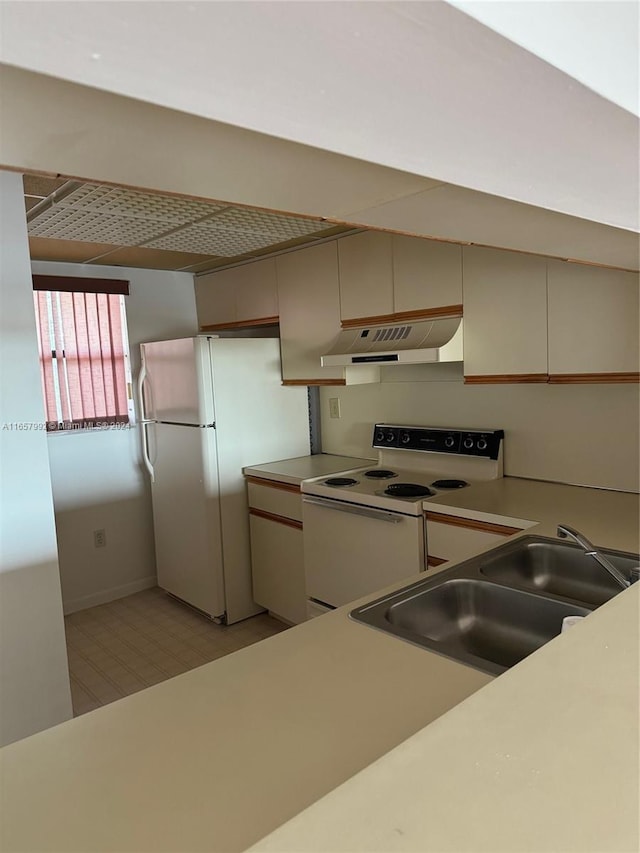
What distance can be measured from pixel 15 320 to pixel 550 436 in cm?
226

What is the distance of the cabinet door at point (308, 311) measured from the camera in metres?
3.28

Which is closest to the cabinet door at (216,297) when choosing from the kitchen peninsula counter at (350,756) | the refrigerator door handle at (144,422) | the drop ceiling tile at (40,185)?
the refrigerator door handle at (144,422)

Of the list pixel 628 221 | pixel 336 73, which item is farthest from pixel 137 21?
pixel 628 221

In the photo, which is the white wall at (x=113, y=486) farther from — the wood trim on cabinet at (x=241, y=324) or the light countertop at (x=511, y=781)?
the light countertop at (x=511, y=781)

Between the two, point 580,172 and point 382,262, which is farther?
point 382,262

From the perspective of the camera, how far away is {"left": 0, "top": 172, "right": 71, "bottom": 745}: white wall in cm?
204

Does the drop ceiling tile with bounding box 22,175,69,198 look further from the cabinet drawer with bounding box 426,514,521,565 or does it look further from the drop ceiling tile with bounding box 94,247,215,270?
the cabinet drawer with bounding box 426,514,521,565

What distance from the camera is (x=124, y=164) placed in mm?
601

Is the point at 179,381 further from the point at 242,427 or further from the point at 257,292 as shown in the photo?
the point at 257,292

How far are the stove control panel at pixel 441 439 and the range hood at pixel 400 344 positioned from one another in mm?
491

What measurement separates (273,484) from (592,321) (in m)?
1.87

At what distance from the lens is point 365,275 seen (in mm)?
3068

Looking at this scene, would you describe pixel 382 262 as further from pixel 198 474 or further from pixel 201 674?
pixel 201 674

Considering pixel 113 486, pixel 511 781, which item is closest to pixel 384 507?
pixel 511 781
